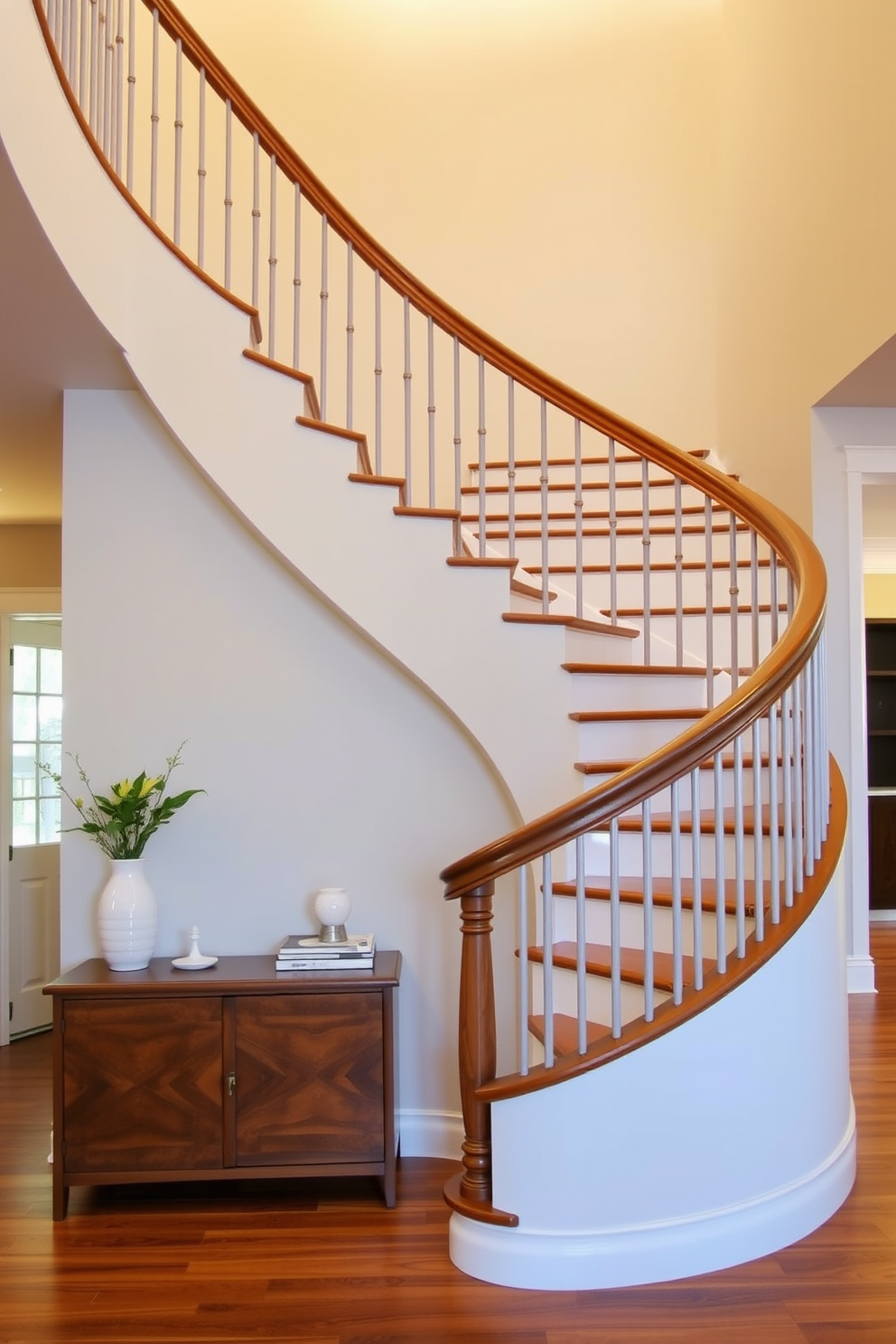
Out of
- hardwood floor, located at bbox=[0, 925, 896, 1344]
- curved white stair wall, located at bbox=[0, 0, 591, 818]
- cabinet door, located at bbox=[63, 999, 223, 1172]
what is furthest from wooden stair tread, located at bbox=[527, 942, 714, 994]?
cabinet door, located at bbox=[63, 999, 223, 1172]

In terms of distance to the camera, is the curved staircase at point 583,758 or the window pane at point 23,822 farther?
the window pane at point 23,822

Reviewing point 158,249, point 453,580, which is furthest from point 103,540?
point 453,580

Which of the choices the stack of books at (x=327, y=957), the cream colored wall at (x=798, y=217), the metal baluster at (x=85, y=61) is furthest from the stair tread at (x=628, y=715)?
the metal baluster at (x=85, y=61)

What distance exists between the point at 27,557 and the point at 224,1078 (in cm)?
323

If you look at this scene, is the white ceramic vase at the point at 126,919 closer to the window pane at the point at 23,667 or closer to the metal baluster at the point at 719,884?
the metal baluster at the point at 719,884

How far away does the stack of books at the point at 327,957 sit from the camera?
344 cm

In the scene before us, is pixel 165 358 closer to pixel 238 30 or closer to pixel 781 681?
pixel 781 681

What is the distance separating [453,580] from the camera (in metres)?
3.61

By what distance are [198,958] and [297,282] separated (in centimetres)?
225

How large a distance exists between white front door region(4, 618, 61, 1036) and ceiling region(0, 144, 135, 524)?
117 cm

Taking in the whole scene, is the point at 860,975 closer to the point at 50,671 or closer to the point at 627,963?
the point at 627,963

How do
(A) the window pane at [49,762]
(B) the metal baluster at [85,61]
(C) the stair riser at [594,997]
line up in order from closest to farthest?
1. (C) the stair riser at [594,997]
2. (B) the metal baluster at [85,61]
3. (A) the window pane at [49,762]

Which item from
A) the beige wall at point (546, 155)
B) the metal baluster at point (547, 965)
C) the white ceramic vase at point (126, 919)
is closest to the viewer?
the metal baluster at point (547, 965)

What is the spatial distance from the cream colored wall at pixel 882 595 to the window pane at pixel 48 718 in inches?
222
